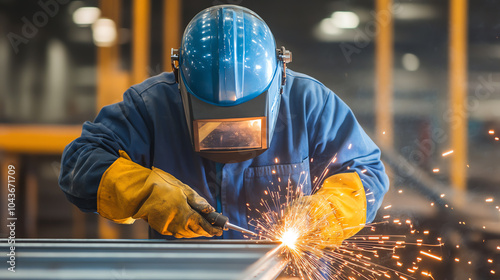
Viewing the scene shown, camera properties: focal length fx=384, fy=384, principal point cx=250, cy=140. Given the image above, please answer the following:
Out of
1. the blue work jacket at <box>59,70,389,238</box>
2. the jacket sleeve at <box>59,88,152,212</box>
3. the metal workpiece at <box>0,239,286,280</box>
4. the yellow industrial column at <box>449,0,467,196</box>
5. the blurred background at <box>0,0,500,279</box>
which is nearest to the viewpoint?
the metal workpiece at <box>0,239,286,280</box>

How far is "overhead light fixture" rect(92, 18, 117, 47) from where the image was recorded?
190 centimetres

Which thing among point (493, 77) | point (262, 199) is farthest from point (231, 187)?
point (493, 77)

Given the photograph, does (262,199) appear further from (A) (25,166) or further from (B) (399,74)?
(A) (25,166)

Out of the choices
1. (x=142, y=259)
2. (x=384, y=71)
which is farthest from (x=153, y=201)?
(x=384, y=71)

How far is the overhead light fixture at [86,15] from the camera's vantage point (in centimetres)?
195

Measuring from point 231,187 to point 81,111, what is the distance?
106cm

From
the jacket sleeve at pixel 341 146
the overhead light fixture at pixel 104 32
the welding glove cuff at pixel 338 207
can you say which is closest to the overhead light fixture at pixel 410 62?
the jacket sleeve at pixel 341 146

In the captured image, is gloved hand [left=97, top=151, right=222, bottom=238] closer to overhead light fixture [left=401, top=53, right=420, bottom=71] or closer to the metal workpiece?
the metal workpiece

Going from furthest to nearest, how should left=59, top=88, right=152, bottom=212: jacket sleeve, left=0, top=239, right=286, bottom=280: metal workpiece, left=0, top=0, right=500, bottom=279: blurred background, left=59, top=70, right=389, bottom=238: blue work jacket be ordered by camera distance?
left=0, top=0, right=500, bottom=279: blurred background
left=59, top=70, right=389, bottom=238: blue work jacket
left=59, top=88, right=152, bottom=212: jacket sleeve
left=0, top=239, right=286, bottom=280: metal workpiece

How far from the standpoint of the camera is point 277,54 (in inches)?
46.2

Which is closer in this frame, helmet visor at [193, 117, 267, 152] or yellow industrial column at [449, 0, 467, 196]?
helmet visor at [193, 117, 267, 152]

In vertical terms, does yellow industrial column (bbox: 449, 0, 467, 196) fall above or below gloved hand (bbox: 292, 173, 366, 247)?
above

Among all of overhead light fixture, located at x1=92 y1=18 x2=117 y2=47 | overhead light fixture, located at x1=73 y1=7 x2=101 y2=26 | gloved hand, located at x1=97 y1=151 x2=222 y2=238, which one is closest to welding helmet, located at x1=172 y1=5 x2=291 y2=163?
gloved hand, located at x1=97 y1=151 x2=222 y2=238

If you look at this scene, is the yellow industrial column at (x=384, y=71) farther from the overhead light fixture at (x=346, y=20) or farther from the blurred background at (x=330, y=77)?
the overhead light fixture at (x=346, y=20)
